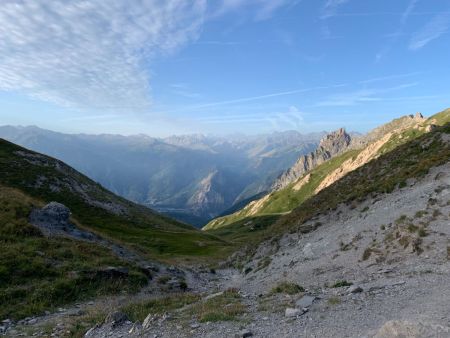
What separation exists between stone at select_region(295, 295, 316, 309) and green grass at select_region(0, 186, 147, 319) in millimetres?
14751

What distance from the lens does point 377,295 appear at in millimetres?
16328

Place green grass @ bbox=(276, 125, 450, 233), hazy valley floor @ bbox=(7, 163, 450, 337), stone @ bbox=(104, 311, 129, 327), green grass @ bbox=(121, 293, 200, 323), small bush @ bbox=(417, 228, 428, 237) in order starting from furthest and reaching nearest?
1. green grass @ bbox=(276, 125, 450, 233)
2. small bush @ bbox=(417, 228, 428, 237)
3. green grass @ bbox=(121, 293, 200, 323)
4. stone @ bbox=(104, 311, 129, 327)
5. hazy valley floor @ bbox=(7, 163, 450, 337)

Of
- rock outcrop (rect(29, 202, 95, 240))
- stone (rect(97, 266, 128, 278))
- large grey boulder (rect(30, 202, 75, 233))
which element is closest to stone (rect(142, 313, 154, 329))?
stone (rect(97, 266, 128, 278))

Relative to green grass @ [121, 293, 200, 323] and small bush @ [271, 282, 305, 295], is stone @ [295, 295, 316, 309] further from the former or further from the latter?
green grass @ [121, 293, 200, 323]

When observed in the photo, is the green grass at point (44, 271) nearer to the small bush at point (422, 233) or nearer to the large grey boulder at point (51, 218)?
the large grey boulder at point (51, 218)

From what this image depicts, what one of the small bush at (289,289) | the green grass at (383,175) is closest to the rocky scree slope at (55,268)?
the small bush at (289,289)

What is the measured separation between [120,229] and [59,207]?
103ft

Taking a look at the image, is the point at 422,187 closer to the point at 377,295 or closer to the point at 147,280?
the point at 377,295

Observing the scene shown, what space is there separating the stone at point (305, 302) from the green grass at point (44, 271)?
48.4 feet

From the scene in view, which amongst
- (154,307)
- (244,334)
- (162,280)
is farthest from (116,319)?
(162,280)

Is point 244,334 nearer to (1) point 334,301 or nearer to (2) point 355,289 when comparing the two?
(1) point 334,301

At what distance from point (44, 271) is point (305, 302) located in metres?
19.0

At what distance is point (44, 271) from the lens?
2530cm

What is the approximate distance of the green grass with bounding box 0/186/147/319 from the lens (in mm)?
21500
